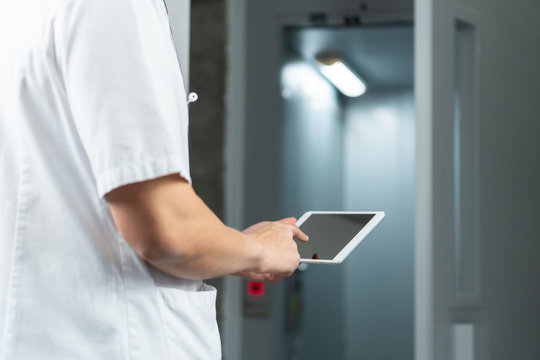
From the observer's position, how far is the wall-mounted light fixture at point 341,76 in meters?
5.19

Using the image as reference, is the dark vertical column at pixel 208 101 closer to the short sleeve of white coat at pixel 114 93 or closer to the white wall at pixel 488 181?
the white wall at pixel 488 181

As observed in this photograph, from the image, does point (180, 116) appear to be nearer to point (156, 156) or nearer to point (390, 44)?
point (156, 156)

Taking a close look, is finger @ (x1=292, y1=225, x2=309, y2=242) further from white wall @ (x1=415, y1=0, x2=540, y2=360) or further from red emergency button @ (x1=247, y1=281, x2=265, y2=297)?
red emergency button @ (x1=247, y1=281, x2=265, y2=297)

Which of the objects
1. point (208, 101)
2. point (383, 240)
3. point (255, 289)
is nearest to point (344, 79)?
point (383, 240)

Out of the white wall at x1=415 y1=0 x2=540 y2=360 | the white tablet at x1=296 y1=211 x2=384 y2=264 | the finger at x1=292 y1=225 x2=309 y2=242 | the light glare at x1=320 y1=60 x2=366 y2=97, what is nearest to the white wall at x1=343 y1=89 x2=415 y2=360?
the light glare at x1=320 y1=60 x2=366 y2=97

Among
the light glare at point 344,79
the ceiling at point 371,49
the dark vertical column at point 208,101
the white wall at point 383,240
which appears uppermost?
the ceiling at point 371,49

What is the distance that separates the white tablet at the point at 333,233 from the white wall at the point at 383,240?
4565 mm

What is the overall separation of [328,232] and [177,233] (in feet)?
1.41

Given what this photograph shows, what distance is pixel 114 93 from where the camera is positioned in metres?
0.76

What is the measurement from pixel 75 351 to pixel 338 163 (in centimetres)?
505

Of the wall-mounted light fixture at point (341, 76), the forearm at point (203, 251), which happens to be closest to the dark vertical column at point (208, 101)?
the forearm at point (203, 251)

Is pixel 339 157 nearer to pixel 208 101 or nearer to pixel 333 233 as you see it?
pixel 208 101

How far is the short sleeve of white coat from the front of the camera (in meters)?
0.75

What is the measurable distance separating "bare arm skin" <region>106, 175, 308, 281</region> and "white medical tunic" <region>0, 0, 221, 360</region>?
1.3 inches
